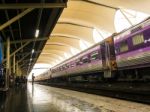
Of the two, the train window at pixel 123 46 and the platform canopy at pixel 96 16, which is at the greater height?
the platform canopy at pixel 96 16

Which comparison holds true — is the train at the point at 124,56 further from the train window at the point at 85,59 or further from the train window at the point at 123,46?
the train window at the point at 85,59

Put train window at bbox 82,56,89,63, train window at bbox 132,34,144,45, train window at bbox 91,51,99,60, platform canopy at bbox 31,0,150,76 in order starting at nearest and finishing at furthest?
train window at bbox 132,34,144,45 → train window at bbox 91,51,99,60 → train window at bbox 82,56,89,63 → platform canopy at bbox 31,0,150,76

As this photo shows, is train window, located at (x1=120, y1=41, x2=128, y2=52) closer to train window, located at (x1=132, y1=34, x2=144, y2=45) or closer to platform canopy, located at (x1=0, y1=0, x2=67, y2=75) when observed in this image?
train window, located at (x1=132, y1=34, x2=144, y2=45)

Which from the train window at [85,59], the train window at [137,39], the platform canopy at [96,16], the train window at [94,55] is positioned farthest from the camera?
the platform canopy at [96,16]

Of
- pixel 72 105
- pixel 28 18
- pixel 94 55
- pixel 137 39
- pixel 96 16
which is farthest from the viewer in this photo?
pixel 96 16

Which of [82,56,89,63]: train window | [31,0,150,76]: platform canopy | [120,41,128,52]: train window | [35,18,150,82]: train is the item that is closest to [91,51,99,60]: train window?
[35,18,150,82]: train

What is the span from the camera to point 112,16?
1157 inches

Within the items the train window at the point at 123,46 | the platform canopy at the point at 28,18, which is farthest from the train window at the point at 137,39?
the platform canopy at the point at 28,18

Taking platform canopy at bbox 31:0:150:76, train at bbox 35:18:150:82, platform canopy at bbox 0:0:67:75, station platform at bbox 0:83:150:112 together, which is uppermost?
platform canopy at bbox 31:0:150:76

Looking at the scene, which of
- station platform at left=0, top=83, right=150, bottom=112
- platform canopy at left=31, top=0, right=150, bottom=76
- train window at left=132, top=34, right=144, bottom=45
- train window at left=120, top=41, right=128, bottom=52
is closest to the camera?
station platform at left=0, top=83, right=150, bottom=112

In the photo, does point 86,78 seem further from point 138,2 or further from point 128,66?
point 128,66

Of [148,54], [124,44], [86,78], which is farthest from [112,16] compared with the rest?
[148,54]

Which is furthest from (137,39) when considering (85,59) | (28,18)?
(85,59)

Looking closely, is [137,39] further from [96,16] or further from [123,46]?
[96,16]
